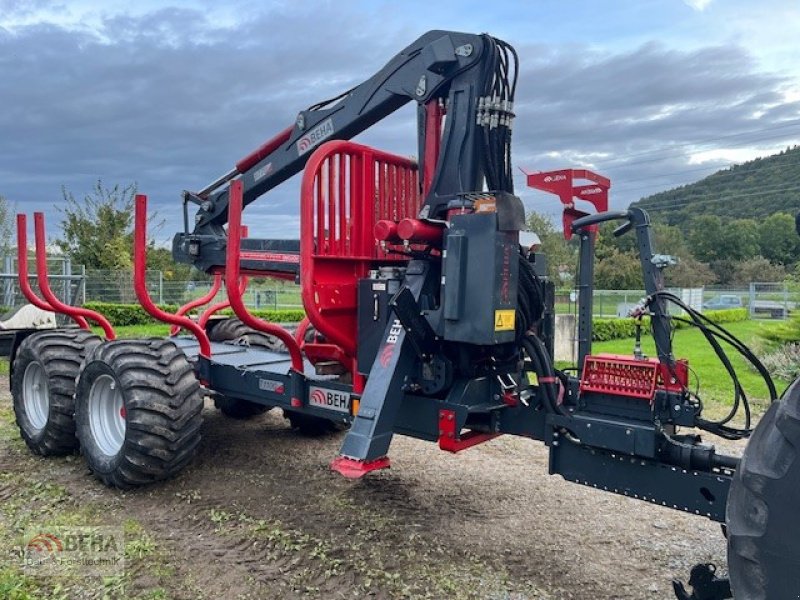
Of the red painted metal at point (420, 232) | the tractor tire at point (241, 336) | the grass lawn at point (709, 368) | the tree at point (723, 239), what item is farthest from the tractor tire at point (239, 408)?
the tree at point (723, 239)

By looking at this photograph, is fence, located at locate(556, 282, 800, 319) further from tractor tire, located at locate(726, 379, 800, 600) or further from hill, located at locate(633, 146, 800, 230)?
tractor tire, located at locate(726, 379, 800, 600)

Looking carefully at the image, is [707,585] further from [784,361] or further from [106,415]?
[784,361]

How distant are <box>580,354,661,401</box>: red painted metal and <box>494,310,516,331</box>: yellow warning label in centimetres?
45

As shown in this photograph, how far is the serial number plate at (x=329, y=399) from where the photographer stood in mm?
4602

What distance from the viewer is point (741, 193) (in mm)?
56281

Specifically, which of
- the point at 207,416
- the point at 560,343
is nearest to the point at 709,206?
the point at 560,343

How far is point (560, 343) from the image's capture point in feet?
47.0

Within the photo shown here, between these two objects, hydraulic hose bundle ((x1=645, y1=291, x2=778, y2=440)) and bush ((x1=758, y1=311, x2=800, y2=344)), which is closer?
hydraulic hose bundle ((x1=645, y1=291, x2=778, y2=440))

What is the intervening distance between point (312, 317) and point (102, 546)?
191 centimetres

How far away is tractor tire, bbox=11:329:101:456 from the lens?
237 inches

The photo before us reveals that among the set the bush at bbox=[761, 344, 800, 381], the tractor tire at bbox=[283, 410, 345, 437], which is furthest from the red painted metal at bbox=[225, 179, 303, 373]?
the bush at bbox=[761, 344, 800, 381]

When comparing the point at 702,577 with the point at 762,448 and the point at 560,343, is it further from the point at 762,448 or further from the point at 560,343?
the point at 560,343

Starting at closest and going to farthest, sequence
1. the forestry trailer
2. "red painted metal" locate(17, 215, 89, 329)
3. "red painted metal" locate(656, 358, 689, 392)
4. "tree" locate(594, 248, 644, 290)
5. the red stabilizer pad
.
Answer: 1. the forestry trailer
2. "red painted metal" locate(656, 358, 689, 392)
3. the red stabilizer pad
4. "red painted metal" locate(17, 215, 89, 329)
5. "tree" locate(594, 248, 644, 290)

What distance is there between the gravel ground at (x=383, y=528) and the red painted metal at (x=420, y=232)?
187 cm
